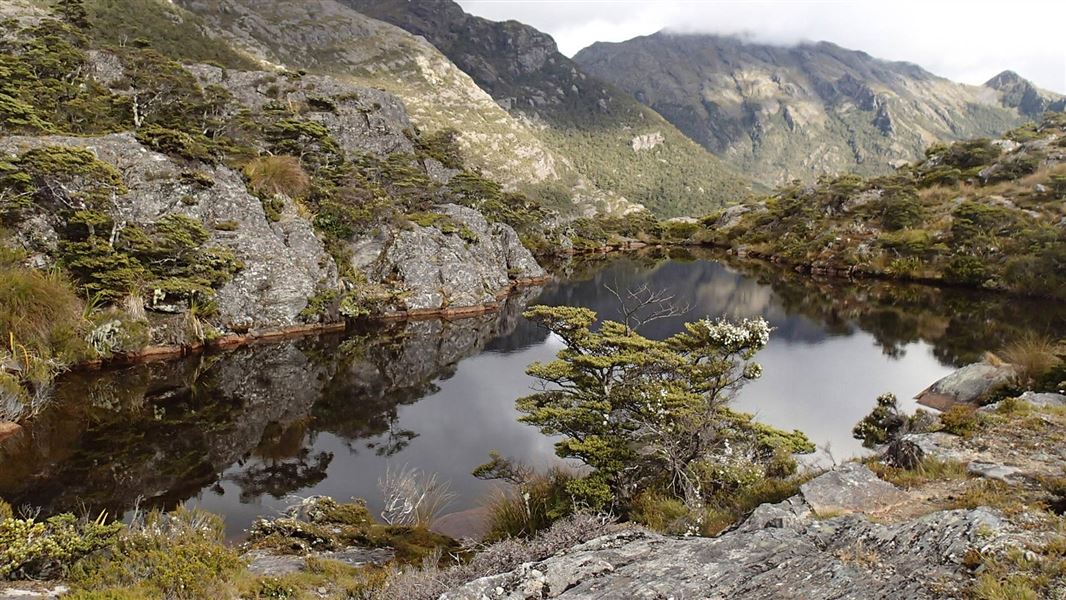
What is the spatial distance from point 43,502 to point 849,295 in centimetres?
4926

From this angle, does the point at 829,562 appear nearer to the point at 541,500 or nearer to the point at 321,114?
the point at 541,500

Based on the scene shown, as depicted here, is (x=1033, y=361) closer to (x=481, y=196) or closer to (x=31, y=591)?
(x=31, y=591)

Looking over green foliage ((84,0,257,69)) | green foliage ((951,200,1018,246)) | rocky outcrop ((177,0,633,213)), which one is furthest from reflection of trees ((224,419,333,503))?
rocky outcrop ((177,0,633,213))

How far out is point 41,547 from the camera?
22.2 ft

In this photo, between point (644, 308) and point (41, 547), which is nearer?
point (41, 547)

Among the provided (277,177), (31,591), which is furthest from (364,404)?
(277,177)

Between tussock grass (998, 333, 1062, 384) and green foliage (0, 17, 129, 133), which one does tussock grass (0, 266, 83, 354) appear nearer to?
green foliage (0, 17, 129, 133)

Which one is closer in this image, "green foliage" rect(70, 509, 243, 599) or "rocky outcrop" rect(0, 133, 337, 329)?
"green foliage" rect(70, 509, 243, 599)

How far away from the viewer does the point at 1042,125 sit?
75.0m

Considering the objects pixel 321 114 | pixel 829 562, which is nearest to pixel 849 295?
pixel 829 562

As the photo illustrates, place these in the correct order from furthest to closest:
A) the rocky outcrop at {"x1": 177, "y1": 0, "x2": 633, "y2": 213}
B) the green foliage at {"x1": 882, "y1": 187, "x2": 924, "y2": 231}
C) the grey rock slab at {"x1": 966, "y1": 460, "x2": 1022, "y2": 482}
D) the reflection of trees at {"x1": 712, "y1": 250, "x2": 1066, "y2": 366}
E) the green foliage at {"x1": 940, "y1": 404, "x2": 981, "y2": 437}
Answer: the rocky outcrop at {"x1": 177, "y1": 0, "x2": 633, "y2": 213} < the green foliage at {"x1": 882, "y1": 187, "x2": 924, "y2": 231} < the reflection of trees at {"x1": 712, "y1": 250, "x2": 1066, "y2": 366} < the green foliage at {"x1": 940, "y1": 404, "x2": 981, "y2": 437} < the grey rock slab at {"x1": 966, "y1": 460, "x2": 1022, "y2": 482}

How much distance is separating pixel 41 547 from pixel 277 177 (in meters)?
31.7

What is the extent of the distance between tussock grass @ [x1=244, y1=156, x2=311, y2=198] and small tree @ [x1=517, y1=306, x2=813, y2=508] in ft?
90.2

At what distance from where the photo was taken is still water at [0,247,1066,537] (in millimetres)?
13961
